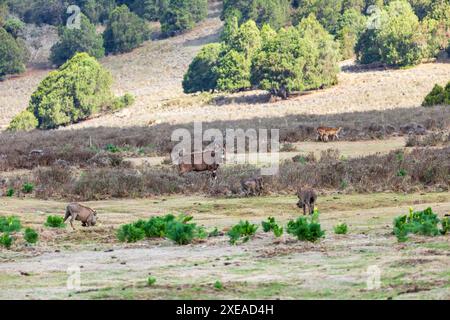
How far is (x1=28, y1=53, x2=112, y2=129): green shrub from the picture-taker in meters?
89.6

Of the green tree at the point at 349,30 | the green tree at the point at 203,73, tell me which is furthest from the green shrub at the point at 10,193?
the green tree at the point at 349,30

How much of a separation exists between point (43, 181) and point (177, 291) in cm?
1544

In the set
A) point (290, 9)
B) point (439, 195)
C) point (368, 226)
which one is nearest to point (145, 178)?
point (439, 195)

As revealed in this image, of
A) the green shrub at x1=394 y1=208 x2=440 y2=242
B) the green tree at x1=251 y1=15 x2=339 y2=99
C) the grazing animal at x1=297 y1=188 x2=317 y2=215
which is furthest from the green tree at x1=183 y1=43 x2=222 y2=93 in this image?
the green shrub at x1=394 y1=208 x2=440 y2=242

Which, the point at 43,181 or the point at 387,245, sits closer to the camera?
the point at 387,245

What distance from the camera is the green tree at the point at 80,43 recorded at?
122625 mm

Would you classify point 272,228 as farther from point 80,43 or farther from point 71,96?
point 80,43

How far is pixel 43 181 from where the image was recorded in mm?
25812

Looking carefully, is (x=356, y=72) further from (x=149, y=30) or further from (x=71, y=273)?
(x=71, y=273)

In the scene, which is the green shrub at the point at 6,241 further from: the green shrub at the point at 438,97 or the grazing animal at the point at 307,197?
the green shrub at the point at 438,97

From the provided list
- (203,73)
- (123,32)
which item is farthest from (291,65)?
(123,32)

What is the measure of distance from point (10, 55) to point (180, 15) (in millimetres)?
23173

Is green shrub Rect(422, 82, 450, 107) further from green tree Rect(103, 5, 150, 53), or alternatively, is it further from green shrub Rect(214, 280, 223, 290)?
green tree Rect(103, 5, 150, 53)
